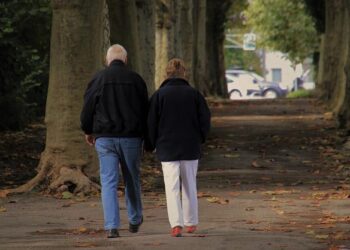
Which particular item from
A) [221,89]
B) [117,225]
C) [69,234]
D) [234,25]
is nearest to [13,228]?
[69,234]

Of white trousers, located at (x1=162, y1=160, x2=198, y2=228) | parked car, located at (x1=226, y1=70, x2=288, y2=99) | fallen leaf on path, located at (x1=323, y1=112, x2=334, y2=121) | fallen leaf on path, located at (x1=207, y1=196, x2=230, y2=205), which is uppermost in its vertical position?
white trousers, located at (x1=162, y1=160, x2=198, y2=228)

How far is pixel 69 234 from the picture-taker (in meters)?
10.7

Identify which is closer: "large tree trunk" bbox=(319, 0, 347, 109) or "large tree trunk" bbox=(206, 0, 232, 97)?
"large tree trunk" bbox=(319, 0, 347, 109)

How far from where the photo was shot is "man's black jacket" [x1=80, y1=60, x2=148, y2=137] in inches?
397

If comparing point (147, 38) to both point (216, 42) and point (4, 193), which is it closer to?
point (4, 193)

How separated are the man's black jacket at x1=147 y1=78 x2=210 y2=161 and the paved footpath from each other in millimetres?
857

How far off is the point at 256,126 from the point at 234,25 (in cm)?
3282

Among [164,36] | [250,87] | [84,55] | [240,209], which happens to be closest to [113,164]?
[240,209]

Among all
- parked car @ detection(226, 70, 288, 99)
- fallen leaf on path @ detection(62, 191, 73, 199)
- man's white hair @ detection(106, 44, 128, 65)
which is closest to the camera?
man's white hair @ detection(106, 44, 128, 65)

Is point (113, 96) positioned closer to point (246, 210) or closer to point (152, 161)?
point (246, 210)

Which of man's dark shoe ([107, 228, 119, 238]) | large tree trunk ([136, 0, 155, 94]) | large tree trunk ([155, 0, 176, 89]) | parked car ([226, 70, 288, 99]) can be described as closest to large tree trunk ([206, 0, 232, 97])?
large tree trunk ([155, 0, 176, 89])

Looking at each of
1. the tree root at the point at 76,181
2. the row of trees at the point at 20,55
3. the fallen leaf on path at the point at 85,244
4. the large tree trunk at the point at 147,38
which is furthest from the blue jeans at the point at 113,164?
the large tree trunk at the point at 147,38

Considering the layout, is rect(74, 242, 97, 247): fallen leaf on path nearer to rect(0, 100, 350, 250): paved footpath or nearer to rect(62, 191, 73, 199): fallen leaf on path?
rect(0, 100, 350, 250): paved footpath

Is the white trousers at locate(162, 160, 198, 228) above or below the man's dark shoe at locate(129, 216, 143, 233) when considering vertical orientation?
above
